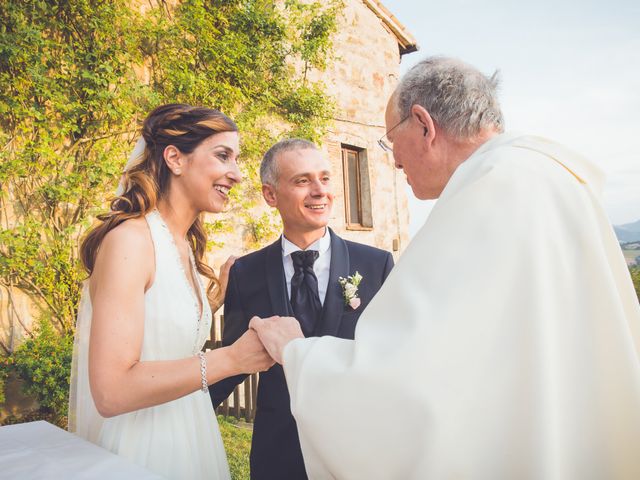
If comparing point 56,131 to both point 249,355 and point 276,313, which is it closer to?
point 276,313

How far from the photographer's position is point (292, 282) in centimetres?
275

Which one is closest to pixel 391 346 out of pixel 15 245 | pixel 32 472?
pixel 32 472

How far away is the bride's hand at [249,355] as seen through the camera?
6.42 ft

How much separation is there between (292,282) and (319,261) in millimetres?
252

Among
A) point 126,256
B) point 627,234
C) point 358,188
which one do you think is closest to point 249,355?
point 126,256

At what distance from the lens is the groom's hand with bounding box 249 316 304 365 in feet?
6.05

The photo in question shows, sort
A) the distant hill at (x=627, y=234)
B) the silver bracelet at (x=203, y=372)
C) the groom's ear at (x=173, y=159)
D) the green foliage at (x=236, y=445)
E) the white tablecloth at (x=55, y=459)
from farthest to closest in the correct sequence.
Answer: the distant hill at (x=627, y=234), the green foliage at (x=236, y=445), the groom's ear at (x=173, y=159), the silver bracelet at (x=203, y=372), the white tablecloth at (x=55, y=459)

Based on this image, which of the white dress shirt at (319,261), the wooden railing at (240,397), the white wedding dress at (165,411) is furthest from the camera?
the wooden railing at (240,397)

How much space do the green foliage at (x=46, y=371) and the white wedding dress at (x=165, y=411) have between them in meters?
2.80

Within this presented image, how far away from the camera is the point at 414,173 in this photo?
6.60 feet

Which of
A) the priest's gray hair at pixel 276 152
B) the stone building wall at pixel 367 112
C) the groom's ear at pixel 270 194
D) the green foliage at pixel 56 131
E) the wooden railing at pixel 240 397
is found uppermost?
the stone building wall at pixel 367 112

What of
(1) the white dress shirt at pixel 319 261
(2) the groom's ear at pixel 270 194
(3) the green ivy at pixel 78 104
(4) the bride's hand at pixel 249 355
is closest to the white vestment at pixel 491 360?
(4) the bride's hand at pixel 249 355

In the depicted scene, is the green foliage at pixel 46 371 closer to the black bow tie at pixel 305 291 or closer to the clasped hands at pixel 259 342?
the black bow tie at pixel 305 291

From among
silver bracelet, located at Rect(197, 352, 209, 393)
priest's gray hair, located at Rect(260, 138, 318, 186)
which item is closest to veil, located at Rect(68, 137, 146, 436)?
silver bracelet, located at Rect(197, 352, 209, 393)
